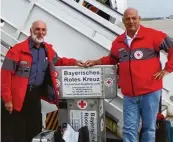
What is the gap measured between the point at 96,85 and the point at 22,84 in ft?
2.45

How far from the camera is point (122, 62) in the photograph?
3723mm

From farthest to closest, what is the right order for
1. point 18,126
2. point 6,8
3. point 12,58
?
1. point 6,8
2. point 18,126
3. point 12,58

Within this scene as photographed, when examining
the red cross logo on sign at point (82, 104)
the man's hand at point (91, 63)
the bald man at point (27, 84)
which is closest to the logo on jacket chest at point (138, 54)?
the man's hand at point (91, 63)

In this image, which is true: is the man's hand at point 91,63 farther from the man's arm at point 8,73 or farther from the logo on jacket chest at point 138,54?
the man's arm at point 8,73

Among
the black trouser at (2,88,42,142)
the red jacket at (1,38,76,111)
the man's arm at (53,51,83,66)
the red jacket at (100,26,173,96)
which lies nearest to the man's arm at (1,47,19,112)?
the red jacket at (1,38,76,111)

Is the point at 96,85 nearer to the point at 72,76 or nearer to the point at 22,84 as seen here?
the point at 72,76

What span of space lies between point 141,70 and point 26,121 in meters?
1.21

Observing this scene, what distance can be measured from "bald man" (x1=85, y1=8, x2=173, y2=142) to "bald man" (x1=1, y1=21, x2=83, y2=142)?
0.55 meters

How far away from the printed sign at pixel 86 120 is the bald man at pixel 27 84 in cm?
28

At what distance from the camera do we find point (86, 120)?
4.08 meters

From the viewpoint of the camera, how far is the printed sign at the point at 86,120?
4.06 m

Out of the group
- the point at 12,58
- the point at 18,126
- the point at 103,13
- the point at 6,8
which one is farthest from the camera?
the point at 103,13

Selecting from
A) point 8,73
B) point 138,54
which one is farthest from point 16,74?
point 138,54

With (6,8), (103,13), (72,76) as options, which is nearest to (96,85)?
(72,76)
